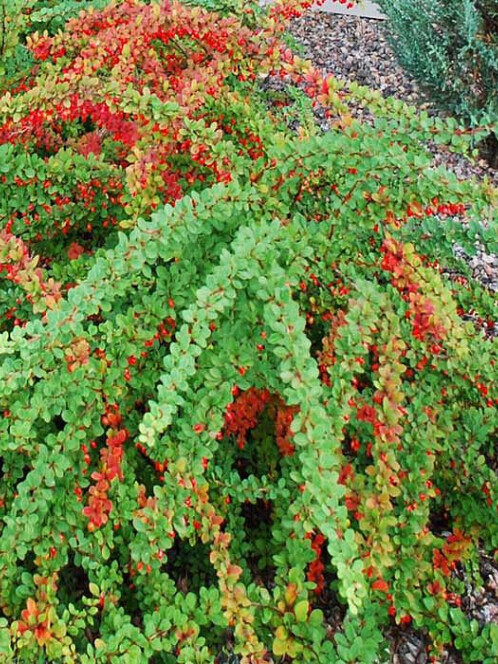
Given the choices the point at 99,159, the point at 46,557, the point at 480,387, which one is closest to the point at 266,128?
the point at 99,159

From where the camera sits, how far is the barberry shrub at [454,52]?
314cm

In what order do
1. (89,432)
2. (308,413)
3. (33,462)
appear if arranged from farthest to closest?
(89,432), (33,462), (308,413)

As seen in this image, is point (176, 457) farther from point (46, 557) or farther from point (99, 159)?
point (99, 159)

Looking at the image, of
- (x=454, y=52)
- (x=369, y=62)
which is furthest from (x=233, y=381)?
(x=369, y=62)

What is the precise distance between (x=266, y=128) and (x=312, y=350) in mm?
566

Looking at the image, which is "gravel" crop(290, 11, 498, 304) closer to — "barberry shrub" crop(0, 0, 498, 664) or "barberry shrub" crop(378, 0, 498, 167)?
"barberry shrub" crop(378, 0, 498, 167)

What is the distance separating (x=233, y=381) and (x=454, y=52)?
245 cm

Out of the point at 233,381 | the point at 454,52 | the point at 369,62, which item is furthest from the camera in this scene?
the point at 369,62

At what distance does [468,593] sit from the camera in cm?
171

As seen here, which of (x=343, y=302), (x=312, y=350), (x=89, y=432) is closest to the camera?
(x=89, y=432)

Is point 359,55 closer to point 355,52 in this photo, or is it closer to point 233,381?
point 355,52

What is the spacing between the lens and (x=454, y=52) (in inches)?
129

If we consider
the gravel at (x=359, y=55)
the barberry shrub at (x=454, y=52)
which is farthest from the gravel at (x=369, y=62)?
the barberry shrub at (x=454, y=52)

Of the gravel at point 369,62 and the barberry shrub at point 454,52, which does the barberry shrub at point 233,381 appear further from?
the barberry shrub at point 454,52
